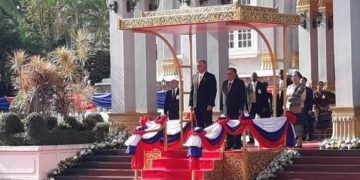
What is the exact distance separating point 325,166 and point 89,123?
8.07 meters

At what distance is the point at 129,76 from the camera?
2575 cm

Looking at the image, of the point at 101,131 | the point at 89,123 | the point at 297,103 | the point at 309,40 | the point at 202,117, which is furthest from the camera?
the point at 309,40

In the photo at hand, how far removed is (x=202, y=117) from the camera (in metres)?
21.1

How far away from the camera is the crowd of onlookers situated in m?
20.8

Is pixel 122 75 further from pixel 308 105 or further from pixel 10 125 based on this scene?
pixel 308 105

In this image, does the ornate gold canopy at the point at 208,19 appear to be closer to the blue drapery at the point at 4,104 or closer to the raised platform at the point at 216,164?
the raised platform at the point at 216,164

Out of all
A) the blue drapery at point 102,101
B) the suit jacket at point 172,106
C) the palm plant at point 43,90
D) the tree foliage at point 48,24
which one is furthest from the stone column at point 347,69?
the tree foliage at point 48,24

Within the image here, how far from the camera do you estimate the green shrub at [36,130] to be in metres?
24.6

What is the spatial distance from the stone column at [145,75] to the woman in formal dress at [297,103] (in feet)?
15.6

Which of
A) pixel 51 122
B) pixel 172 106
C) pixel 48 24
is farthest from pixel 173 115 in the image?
pixel 48 24

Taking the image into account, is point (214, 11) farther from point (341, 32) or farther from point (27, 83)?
point (27, 83)

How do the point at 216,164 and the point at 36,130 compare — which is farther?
the point at 36,130

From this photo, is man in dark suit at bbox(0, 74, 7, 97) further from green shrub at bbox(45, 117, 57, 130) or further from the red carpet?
the red carpet

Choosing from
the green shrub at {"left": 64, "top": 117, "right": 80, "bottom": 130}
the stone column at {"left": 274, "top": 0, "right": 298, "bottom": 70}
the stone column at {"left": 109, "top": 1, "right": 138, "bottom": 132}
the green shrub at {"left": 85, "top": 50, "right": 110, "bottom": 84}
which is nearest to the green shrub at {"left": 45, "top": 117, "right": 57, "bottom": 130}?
the green shrub at {"left": 64, "top": 117, "right": 80, "bottom": 130}
